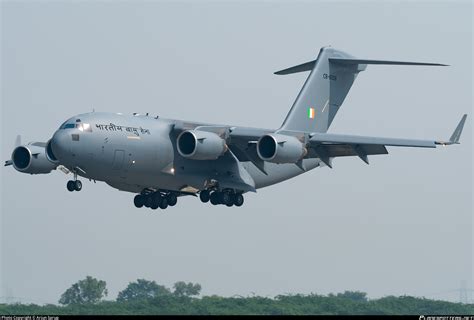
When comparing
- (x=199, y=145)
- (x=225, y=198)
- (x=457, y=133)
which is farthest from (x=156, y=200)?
(x=457, y=133)

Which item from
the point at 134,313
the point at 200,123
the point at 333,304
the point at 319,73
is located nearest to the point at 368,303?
the point at 333,304

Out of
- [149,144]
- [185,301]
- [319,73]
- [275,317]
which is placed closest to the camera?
[275,317]

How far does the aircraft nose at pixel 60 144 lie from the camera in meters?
35.4

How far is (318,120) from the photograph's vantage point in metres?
42.6

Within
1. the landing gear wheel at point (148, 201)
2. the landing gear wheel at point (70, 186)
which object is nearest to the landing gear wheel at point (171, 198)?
the landing gear wheel at point (148, 201)

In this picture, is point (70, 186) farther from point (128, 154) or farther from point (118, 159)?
point (128, 154)

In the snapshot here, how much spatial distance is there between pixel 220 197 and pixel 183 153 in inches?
94.3

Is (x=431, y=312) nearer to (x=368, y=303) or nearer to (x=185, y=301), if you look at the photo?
(x=368, y=303)

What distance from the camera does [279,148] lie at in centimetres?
3716

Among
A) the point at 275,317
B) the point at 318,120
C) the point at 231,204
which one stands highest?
the point at 318,120

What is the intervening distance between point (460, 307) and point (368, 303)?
97.0 inches

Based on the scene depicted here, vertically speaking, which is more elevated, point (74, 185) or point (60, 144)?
point (60, 144)

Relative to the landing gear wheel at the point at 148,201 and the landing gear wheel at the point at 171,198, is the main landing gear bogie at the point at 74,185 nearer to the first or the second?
the landing gear wheel at the point at 148,201

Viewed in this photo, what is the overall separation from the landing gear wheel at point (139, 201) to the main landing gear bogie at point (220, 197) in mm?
1959
